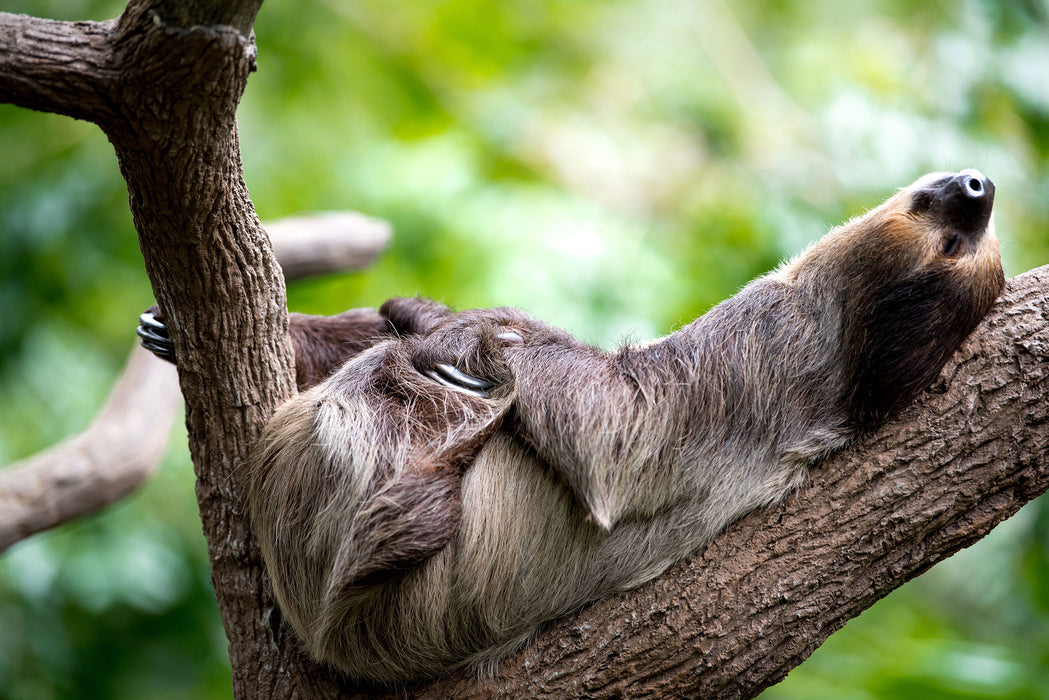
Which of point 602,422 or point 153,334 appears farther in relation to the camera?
point 153,334

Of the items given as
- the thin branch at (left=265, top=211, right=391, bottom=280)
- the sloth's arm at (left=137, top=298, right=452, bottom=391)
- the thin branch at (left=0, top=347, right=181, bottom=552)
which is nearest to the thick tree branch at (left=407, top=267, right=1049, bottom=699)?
the sloth's arm at (left=137, top=298, right=452, bottom=391)

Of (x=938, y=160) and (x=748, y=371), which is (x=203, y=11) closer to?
(x=748, y=371)

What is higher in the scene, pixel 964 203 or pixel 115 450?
pixel 115 450

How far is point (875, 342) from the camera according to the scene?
3031 millimetres

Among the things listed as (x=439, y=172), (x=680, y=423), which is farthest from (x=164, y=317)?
(x=439, y=172)

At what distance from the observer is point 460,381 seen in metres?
3.17

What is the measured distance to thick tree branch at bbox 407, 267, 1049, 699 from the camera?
2.91 m

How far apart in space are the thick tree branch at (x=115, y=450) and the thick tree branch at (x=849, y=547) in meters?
3.24

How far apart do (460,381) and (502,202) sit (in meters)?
4.08

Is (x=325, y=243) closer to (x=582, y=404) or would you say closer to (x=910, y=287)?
(x=582, y=404)

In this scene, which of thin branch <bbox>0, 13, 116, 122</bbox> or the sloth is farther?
the sloth

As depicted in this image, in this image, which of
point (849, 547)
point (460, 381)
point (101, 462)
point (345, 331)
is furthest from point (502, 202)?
point (849, 547)

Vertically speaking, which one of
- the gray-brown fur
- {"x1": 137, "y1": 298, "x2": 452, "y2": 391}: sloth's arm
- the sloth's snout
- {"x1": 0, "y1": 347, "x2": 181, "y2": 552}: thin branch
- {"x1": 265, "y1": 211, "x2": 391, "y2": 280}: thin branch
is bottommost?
the gray-brown fur

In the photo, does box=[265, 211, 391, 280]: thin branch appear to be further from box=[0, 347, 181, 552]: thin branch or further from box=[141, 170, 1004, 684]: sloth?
box=[141, 170, 1004, 684]: sloth
